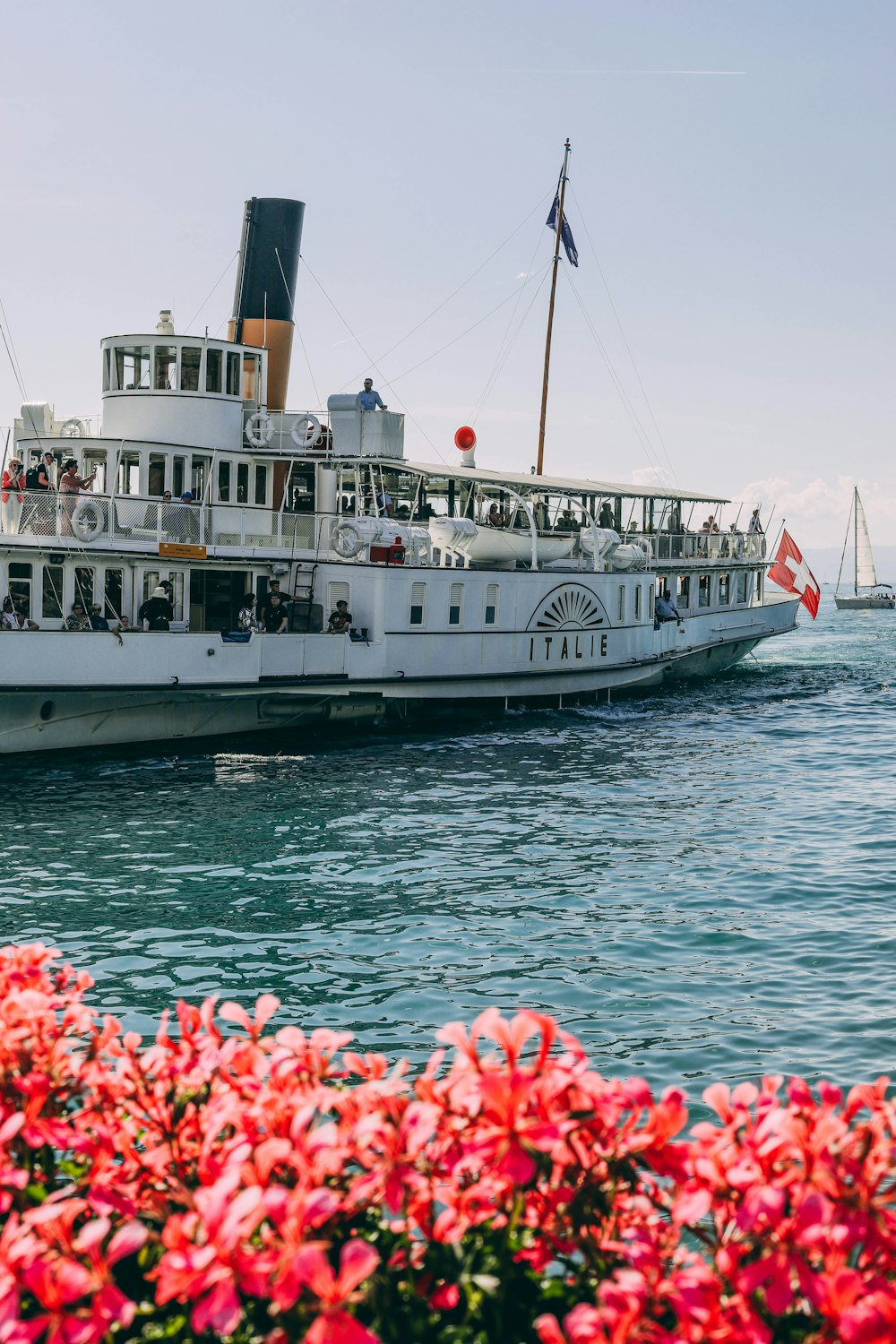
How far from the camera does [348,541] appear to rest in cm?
2753

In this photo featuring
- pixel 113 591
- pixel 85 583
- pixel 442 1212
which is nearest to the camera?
pixel 442 1212

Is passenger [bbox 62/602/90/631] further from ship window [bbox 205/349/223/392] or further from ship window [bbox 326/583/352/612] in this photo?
ship window [bbox 205/349/223/392]

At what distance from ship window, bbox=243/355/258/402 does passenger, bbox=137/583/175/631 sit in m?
7.17

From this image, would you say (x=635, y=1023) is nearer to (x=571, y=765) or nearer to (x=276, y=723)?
(x=571, y=765)

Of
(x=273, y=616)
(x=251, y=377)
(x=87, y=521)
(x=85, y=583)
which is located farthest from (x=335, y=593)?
(x=251, y=377)

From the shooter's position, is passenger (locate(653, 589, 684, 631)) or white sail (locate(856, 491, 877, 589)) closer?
passenger (locate(653, 589, 684, 631))

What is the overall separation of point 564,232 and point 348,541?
2225cm

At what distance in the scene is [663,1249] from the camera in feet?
11.2

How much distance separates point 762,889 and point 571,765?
30.2ft

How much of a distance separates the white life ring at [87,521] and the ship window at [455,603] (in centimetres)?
852

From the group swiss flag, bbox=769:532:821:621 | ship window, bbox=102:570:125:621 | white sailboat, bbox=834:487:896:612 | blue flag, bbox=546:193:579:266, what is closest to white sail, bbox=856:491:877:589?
white sailboat, bbox=834:487:896:612

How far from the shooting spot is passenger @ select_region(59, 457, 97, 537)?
24.0 metres

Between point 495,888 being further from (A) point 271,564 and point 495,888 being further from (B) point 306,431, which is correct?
(B) point 306,431

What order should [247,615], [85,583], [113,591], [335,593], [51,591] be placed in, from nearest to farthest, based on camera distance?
[51,591]
[85,583]
[113,591]
[247,615]
[335,593]
